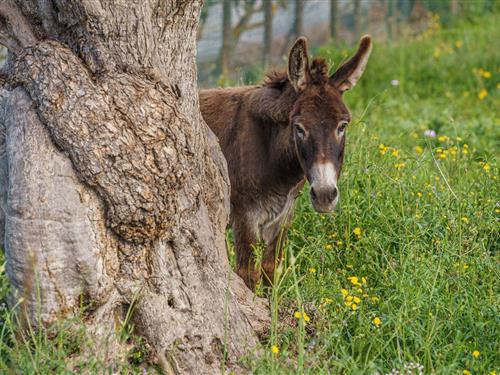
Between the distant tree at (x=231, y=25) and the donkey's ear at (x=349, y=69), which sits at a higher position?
the donkey's ear at (x=349, y=69)

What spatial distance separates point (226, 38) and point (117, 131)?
6.73 metres

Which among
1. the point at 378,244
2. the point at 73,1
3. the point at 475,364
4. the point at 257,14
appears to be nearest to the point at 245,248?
the point at 378,244

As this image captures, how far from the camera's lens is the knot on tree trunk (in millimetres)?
3754

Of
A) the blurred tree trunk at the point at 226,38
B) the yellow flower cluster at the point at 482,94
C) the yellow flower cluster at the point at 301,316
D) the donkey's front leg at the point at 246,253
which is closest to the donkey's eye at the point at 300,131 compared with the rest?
the donkey's front leg at the point at 246,253

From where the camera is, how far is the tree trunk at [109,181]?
145 inches

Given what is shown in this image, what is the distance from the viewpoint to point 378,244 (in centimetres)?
515

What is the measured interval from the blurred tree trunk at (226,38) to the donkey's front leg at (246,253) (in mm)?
5060

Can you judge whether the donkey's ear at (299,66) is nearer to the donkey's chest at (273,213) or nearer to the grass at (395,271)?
the donkey's chest at (273,213)

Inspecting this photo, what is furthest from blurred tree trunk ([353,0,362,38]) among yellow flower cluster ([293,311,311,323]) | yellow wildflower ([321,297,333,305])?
yellow flower cluster ([293,311,311,323])

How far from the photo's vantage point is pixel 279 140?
5.31 meters

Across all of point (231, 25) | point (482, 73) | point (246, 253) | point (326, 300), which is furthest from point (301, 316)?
point (482, 73)

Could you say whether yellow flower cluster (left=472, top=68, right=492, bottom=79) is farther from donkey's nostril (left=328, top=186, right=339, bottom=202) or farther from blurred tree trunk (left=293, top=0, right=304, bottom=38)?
donkey's nostril (left=328, top=186, right=339, bottom=202)

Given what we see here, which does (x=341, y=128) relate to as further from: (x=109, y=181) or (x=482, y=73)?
(x=482, y=73)

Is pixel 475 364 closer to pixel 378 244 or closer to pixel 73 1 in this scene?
pixel 378 244
